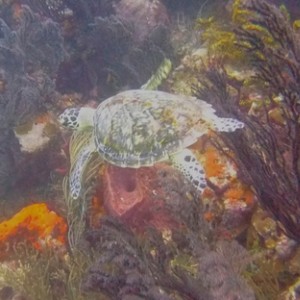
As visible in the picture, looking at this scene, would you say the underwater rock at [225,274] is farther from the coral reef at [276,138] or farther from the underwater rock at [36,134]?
the underwater rock at [36,134]

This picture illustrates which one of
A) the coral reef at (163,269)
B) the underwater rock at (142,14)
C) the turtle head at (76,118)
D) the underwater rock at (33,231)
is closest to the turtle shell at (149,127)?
the turtle head at (76,118)

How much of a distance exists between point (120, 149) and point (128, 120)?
0.28 m

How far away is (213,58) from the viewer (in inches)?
190

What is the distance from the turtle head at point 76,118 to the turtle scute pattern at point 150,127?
422 millimetres

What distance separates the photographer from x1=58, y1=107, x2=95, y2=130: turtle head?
4.17 m

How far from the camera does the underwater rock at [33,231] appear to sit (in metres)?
3.99

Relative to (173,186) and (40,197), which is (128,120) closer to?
(173,186)

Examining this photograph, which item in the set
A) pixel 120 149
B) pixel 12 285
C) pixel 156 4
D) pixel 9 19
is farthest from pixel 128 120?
pixel 9 19

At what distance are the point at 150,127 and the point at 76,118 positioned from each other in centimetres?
103

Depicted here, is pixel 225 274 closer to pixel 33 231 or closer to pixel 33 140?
pixel 33 231

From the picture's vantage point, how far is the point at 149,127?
11.6ft

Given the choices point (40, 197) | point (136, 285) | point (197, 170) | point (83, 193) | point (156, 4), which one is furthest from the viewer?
point (156, 4)

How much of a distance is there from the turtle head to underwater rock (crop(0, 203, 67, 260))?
3.20ft

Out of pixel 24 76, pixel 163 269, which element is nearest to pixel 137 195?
pixel 163 269
